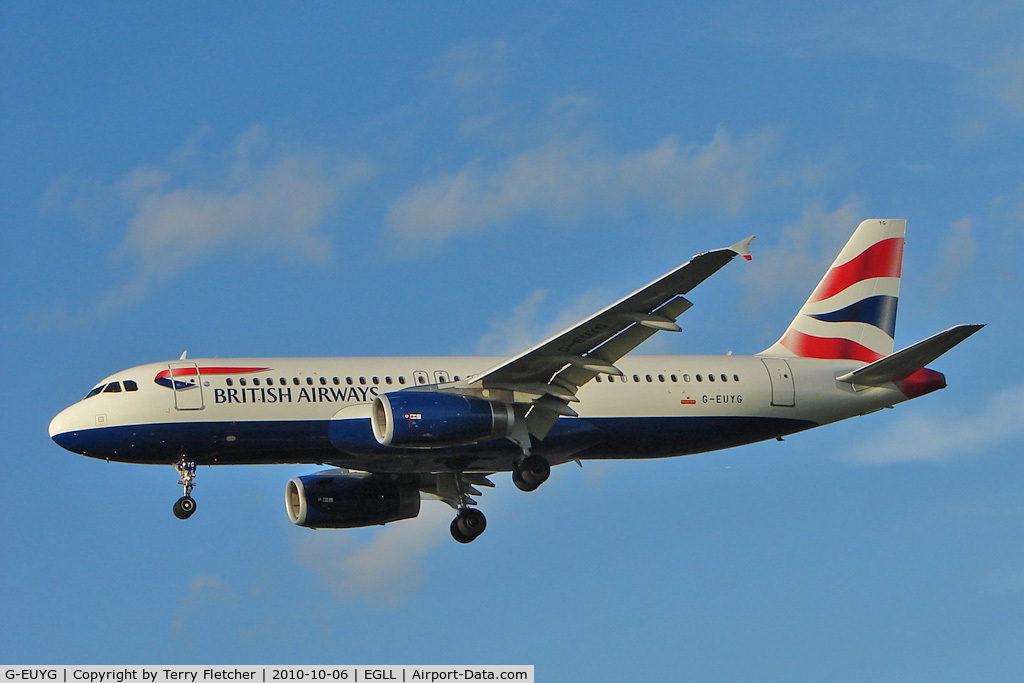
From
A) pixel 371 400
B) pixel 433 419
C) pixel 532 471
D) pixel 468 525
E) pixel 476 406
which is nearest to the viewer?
pixel 433 419

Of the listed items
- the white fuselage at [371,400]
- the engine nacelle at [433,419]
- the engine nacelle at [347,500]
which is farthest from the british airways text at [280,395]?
the engine nacelle at [347,500]

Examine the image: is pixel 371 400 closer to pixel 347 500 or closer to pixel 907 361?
pixel 347 500

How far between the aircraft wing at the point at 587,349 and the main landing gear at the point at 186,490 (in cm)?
715

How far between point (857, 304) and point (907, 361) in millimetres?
4717

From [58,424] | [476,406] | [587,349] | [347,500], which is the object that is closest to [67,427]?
[58,424]

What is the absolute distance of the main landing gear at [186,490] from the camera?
38.3 metres

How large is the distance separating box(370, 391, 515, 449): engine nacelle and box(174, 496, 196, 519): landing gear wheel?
207 inches

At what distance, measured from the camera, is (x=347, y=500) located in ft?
143

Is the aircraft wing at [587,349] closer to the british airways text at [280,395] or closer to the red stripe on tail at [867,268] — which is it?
the british airways text at [280,395]

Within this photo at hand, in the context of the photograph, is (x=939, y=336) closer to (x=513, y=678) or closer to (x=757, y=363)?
(x=757, y=363)

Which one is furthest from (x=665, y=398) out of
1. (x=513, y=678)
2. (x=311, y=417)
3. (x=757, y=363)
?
(x=513, y=678)

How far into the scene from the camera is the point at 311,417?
37875 mm

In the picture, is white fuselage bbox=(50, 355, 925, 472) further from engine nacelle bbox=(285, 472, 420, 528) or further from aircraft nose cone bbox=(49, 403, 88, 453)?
engine nacelle bbox=(285, 472, 420, 528)

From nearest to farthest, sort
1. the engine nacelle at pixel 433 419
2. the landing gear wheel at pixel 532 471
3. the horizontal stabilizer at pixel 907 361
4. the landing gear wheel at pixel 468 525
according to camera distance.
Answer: the engine nacelle at pixel 433 419
the horizontal stabilizer at pixel 907 361
the landing gear wheel at pixel 532 471
the landing gear wheel at pixel 468 525
